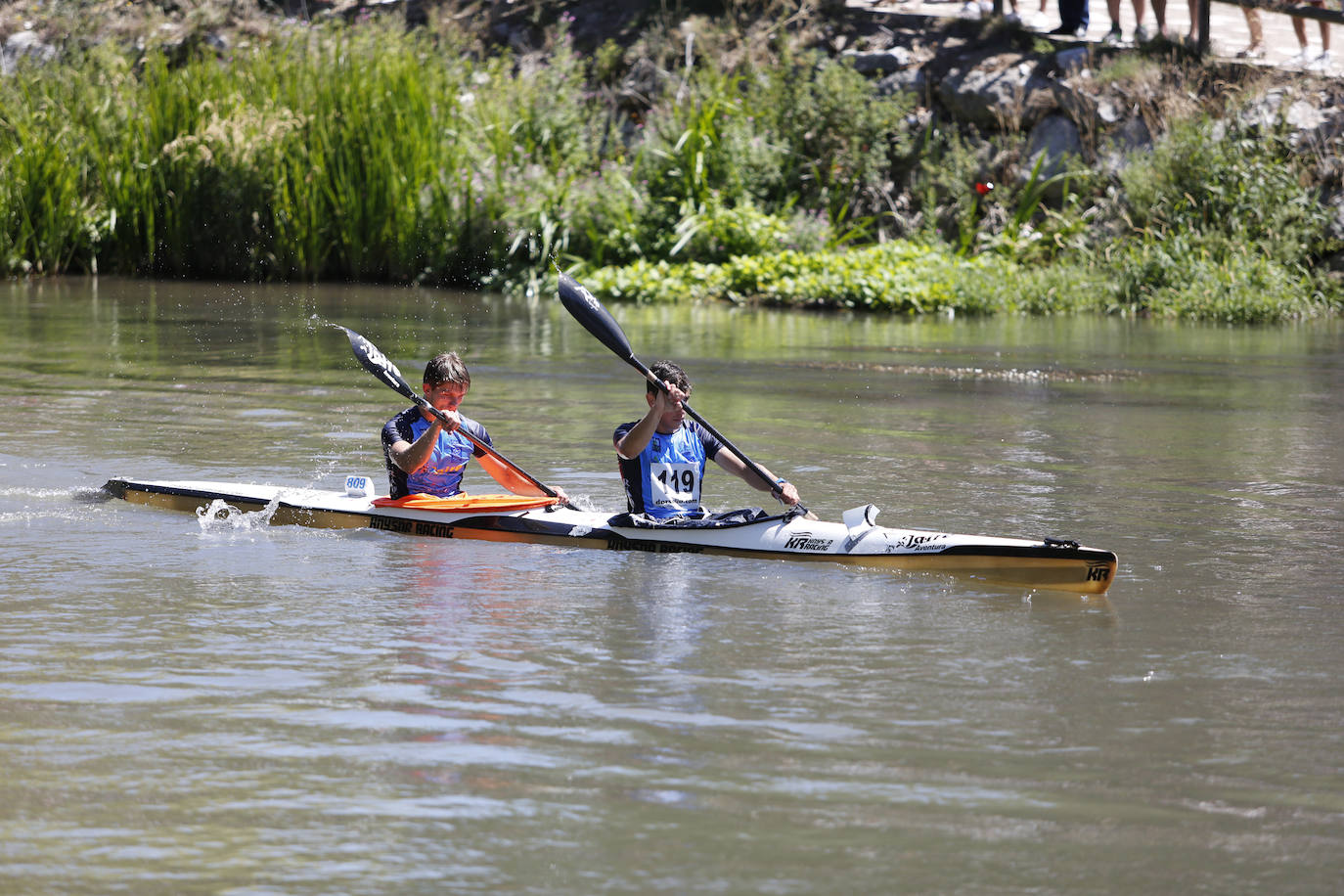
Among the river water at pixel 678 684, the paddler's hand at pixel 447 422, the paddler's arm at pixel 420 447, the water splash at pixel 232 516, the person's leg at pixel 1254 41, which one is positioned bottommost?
the river water at pixel 678 684

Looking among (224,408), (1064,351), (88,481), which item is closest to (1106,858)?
(88,481)

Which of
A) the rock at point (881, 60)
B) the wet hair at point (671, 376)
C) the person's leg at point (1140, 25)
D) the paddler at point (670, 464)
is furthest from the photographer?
the rock at point (881, 60)

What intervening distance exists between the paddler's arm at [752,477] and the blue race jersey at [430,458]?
119cm

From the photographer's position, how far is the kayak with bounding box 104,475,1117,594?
22.5 feet

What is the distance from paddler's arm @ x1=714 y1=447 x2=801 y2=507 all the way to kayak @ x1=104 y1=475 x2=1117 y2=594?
3.6 inches

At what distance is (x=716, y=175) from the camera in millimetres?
22875

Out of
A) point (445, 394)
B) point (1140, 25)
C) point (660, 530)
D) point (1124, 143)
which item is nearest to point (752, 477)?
point (660, 530)

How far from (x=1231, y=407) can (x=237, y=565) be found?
313 inches

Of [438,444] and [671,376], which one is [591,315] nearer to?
[438,444]

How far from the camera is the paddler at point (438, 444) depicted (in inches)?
312

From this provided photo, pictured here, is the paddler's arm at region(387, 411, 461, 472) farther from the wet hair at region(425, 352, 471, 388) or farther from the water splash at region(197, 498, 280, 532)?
the water splash at region(197, 498, 280, 532)

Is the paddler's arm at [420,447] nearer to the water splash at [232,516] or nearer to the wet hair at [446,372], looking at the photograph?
the wet hair at [446,372]

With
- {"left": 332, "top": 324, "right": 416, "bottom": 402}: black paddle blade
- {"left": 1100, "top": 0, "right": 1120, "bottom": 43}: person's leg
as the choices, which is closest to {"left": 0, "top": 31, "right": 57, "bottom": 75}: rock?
{"left": 1100, "top": 0, "right": 1120, "bottom": 43}: person's leg

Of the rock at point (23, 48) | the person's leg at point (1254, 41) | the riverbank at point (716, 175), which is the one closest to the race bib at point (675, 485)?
the riverbank at point (716, 175)
